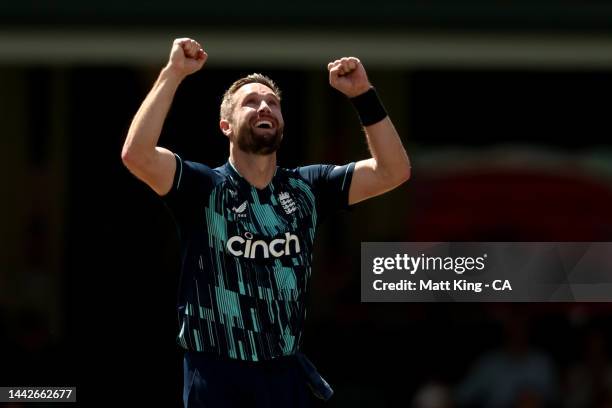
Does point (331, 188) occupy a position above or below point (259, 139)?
below

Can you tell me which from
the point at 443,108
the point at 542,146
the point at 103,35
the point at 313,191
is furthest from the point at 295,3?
the point at 313,191

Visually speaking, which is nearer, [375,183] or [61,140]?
[375,183]

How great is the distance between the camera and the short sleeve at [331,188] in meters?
4.17

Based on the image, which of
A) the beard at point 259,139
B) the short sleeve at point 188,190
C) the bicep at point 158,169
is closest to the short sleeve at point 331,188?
the beard at point 259,139

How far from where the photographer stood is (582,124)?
27.0 feet

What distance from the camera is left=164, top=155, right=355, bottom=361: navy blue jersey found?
392cm

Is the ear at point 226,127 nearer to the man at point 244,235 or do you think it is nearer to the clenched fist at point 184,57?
the man at point 244,235

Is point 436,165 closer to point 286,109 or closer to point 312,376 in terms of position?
point 286,109

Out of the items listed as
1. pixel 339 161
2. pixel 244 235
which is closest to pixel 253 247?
pixel 244 235

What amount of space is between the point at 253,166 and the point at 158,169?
0.35 meters

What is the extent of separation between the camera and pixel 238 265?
155 inches

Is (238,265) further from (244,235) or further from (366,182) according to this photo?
(366,182)

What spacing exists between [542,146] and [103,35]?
304 centimetres

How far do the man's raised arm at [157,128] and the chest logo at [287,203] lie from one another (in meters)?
0.38
